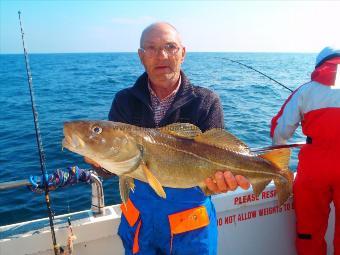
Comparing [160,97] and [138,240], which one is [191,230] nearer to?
[138,240]

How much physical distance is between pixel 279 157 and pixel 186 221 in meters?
1.00

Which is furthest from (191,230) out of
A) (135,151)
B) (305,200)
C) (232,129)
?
(232,129)

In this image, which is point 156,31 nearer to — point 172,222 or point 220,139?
point 220,139

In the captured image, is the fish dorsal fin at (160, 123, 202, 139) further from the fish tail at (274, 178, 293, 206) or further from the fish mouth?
the fish tail at (274, 178, 293, 206)

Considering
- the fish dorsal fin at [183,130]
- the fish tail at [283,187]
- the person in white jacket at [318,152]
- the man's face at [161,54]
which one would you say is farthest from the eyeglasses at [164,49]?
the person in white jacket at [318,152]

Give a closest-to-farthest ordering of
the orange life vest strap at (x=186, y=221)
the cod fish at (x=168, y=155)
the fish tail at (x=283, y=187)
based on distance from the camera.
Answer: the cod fish at (x=168, y=155), the orange life vest strap at (x=186, y=221), the fish tail at (x=283, y=187)

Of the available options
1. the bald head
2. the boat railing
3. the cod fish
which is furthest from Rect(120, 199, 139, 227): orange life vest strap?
the bald head

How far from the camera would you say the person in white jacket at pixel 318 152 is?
397 cm

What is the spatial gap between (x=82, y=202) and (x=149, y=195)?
5.25m

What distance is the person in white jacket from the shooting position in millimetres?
3969

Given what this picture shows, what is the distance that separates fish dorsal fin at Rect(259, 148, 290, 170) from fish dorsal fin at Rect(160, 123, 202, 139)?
66 cm

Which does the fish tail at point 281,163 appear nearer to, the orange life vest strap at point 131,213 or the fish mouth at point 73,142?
the orange life vest strap at point 131,213

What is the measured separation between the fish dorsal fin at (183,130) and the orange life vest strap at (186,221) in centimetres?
68

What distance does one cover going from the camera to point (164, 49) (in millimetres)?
3285
